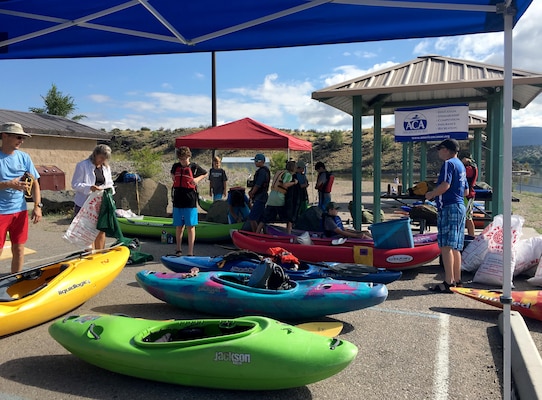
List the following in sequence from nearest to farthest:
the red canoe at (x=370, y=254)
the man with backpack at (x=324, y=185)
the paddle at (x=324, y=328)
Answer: the paddle at (x=324, y=328) < the red canoe at (x=370, y=254) < the man with backpack at (x=324, y=185)

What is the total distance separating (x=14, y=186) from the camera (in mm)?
4941

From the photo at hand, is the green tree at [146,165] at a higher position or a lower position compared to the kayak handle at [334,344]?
higher

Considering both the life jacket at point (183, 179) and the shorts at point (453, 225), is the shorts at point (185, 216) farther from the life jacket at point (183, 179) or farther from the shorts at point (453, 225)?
the shorts at point (453, 225)

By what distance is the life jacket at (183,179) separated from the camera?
7.02 m

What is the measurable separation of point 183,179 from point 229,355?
4.31m

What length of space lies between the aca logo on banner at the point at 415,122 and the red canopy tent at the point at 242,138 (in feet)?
8.62

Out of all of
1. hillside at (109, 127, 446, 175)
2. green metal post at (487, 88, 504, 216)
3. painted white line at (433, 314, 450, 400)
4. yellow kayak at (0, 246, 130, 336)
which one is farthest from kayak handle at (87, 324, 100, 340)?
hillside at (109, 127, 446, 175)

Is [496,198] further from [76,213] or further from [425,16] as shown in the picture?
[76,213]

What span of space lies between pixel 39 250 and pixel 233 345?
6.65 m

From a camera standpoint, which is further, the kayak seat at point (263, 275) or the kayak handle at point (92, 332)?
the kayak seat at point (263, 275)

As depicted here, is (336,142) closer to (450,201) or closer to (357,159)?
(357,159)

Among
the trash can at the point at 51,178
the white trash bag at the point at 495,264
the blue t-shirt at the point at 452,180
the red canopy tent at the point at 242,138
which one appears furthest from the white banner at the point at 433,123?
the trash can at the point at 51,178

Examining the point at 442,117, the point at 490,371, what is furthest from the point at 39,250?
the point at 442,117

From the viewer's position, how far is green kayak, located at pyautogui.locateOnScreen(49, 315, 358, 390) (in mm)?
3045
